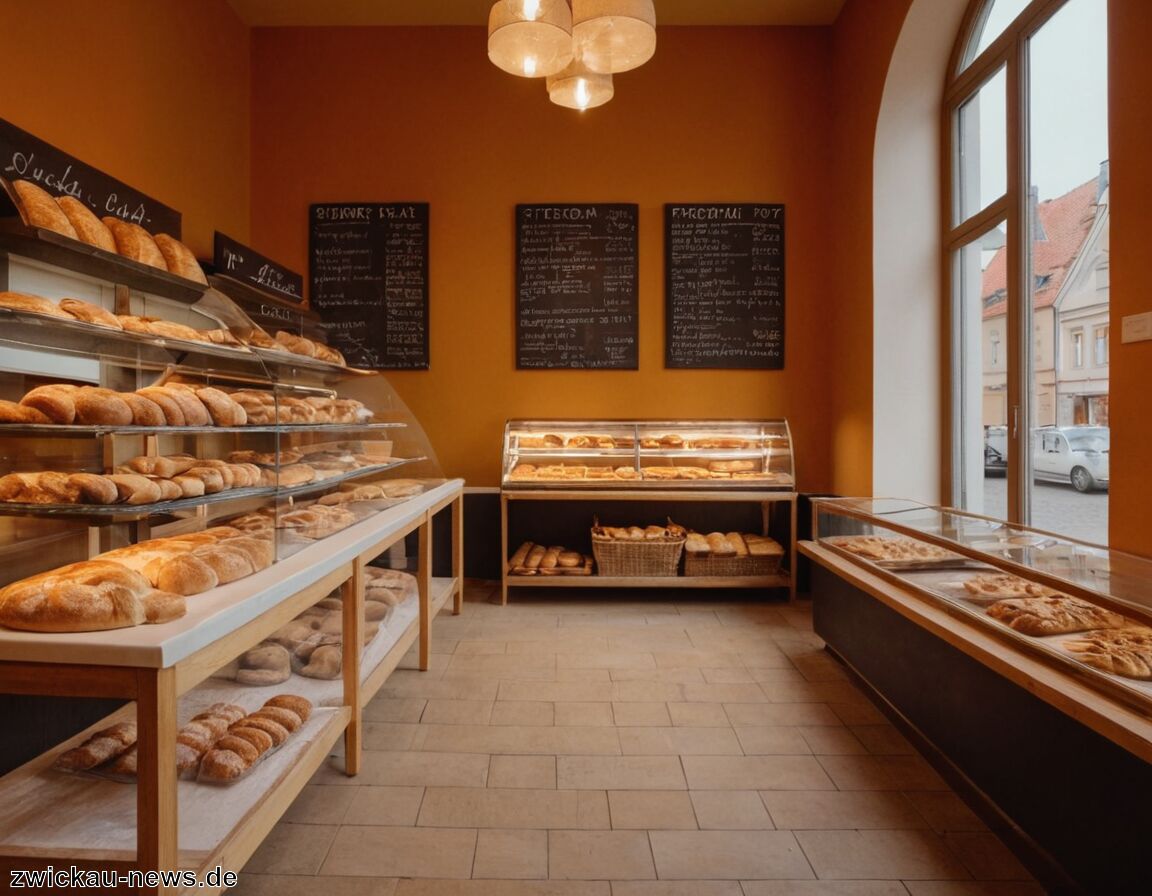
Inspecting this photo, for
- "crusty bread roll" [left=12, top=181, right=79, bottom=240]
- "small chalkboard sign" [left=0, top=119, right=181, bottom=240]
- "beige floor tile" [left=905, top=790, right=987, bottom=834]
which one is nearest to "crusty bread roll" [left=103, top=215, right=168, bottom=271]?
"small chalkboard sign" [left=0, top=119, right=181, bottom=240]

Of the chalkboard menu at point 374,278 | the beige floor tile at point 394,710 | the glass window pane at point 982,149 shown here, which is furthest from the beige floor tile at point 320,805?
the glass window pane at point 982,149

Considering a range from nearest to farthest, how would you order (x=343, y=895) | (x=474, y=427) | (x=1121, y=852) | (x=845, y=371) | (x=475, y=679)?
(x=1121, y=852) < (x=343, y=895) < (x=475, y=679) < (x=845, y=371) < (x=474, y=427)

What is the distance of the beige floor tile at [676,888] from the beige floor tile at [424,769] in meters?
0.62

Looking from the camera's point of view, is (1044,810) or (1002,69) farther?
(1002,69)

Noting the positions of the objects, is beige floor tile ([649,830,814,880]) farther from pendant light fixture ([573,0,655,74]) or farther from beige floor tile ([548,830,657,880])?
pendant light fixture ([573,0,655,74])

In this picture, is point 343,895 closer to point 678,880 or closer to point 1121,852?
point 678,880

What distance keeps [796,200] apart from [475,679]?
12.3ft

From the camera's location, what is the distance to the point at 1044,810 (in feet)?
5.39

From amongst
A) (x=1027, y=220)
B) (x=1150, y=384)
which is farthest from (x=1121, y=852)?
(x=1027, y=220)

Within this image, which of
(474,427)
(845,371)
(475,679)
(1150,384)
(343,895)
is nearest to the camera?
(343,895)

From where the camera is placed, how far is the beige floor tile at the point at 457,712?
8.28ft

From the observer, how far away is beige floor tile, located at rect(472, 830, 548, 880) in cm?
167

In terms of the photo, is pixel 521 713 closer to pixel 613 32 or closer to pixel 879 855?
pixel 879 855

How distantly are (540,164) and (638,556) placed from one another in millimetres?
2755
